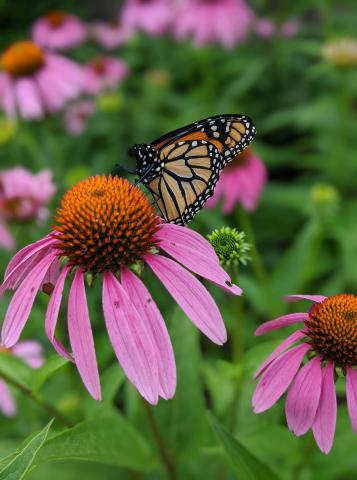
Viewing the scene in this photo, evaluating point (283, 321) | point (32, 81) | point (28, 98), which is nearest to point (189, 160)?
point (283, 321)

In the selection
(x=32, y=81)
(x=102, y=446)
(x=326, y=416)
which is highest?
(x=32, y=81)

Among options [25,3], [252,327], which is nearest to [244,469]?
[252,327]

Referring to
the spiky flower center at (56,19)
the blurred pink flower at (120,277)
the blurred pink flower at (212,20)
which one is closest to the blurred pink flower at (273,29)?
the blurred pink flower at (212,20)

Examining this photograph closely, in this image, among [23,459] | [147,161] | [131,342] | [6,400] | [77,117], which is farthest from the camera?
[77,117]

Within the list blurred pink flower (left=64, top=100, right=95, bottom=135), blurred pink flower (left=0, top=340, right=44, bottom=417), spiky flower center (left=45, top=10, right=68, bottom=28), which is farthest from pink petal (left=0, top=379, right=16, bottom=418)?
spiky flower center (left=45, top=10, right=68, bottom=28)

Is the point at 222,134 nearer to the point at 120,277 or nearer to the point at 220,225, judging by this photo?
the point at 120,277

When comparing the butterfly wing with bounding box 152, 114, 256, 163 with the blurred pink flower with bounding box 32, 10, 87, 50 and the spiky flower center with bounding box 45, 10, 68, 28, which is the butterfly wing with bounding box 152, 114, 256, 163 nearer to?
the blurred pink flower with bounding box 32, 10, 87, 50
